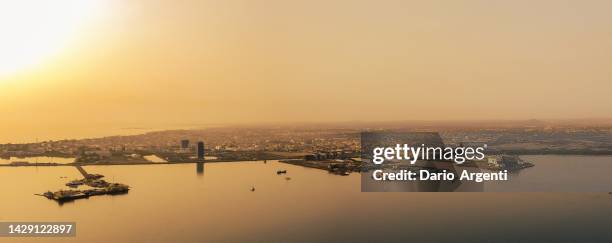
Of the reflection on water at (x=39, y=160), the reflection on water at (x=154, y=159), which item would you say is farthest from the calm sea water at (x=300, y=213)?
the reflection on water at (x=154, y=159)

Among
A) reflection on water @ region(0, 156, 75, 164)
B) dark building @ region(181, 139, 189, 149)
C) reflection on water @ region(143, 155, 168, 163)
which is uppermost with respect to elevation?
dark building @ region(181, 139, 189, 149)

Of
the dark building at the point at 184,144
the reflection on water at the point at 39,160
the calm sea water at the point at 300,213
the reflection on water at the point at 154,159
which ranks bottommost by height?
the calm sea water at the point at 300,213

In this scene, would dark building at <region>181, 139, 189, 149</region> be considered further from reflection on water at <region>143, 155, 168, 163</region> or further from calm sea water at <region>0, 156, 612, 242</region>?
calm sea water at <region>0, 156, 612, 242</region>

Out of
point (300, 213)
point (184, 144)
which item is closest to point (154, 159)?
point (184, 144)

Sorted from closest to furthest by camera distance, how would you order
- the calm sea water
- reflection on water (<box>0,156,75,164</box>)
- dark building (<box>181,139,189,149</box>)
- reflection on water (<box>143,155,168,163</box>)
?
the calm sea water < reflection on water (<box>0,156,75,164</box>) < reflection on water (<box>143,155,168,163</box>) < dark building (<box>181,139,189,149</box>)

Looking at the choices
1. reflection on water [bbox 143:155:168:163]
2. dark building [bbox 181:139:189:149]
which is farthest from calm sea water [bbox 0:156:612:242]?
dark building [bbox 181:139:189:149]

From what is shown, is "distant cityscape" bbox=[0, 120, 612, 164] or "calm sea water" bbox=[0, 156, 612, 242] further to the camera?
"distant cityscape" bbox=[0, 120, 612, 164]

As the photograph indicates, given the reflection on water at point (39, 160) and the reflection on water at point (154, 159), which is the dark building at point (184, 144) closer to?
the reflection on water at point (154, 159)

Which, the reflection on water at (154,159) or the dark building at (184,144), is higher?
the dark building at (184,144)

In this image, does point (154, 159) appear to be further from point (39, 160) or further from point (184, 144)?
point (39, 160)

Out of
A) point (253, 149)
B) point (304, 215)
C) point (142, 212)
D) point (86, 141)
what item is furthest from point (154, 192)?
point (86, 141)
